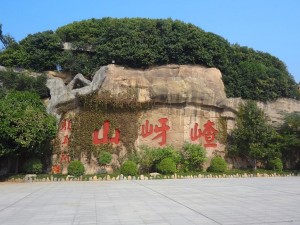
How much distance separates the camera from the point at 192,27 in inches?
788

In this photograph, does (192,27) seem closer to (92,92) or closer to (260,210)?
(92,92)

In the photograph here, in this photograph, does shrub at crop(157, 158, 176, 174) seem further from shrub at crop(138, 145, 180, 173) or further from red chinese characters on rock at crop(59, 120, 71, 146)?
red chinese characters on rock at crop(59, 120, 71, 146)

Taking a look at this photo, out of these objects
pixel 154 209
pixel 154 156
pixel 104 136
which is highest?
pixel 104 136

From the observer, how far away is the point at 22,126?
13.2 metres

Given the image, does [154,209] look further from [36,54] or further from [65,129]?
[36,54]

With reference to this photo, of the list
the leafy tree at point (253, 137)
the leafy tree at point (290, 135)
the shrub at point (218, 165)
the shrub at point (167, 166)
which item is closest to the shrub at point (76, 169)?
the shrub at point (167, 166)

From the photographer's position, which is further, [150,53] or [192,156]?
[150,53]

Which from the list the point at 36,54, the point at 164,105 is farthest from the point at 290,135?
the point at 36,54

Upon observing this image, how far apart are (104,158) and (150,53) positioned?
260 inches

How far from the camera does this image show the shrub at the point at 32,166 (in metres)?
14.4

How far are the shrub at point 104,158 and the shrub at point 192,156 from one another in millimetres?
3475

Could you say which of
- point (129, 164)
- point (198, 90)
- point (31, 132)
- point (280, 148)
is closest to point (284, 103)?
point (280, 148)

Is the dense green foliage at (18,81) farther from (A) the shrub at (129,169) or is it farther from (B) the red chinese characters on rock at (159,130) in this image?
(A) the shrub at (129,169)

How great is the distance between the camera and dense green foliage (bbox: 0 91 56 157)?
13.1 m
